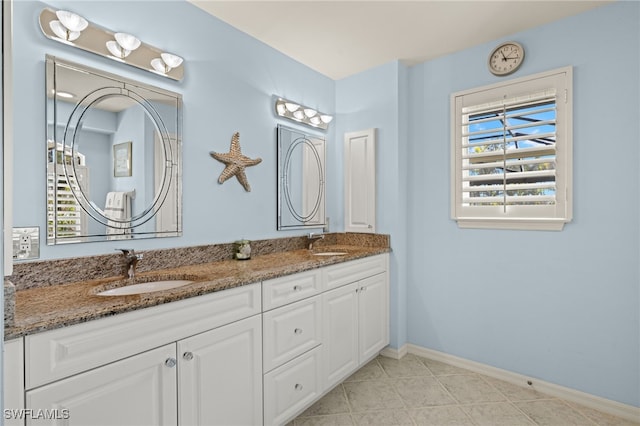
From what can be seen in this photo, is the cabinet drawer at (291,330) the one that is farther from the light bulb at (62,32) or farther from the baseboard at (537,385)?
the light bulb at (62,32)

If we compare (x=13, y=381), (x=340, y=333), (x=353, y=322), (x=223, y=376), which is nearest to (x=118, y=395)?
(x=13, y=381)

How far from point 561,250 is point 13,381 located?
2.80 meters

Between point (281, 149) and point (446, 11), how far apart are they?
1.44 m

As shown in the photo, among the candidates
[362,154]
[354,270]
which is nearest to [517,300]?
[354,270]

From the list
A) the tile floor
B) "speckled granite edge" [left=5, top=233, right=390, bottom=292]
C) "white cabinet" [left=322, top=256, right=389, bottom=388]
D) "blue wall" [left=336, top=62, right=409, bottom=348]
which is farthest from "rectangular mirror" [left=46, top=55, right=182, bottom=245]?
"blue wall" [left=336, top=62, right=409, bottom=348]

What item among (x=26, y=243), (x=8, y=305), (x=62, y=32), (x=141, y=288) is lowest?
(x=141, y=288)

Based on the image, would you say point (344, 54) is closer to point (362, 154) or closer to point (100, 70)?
point (362, 154)

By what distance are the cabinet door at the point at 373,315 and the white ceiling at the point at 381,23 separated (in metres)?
1.79

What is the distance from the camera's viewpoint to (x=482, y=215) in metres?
2.53

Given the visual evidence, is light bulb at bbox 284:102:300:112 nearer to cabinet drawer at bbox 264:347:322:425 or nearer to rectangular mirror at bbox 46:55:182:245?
rectangular mirror at bbox 46:55:182:245

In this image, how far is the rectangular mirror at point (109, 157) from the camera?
1.51 meters

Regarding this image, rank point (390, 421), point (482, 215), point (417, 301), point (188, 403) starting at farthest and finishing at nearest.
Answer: point (417, 301) < point (482, 215) < point (390, 421) < point (188, 403)

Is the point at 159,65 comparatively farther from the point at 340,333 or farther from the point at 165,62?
the point at 340,333

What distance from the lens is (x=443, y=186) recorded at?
108 inches
